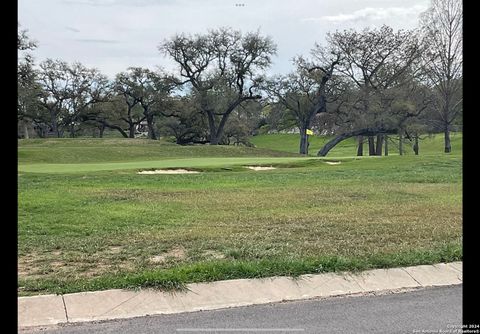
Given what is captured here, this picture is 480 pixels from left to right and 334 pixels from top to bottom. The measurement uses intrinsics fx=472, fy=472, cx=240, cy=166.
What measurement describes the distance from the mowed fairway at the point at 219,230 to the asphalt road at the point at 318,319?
665 millimetres

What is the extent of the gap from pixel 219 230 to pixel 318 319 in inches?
131

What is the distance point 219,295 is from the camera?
4348 mm

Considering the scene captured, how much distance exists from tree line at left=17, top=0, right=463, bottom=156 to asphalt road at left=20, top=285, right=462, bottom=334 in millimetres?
35725

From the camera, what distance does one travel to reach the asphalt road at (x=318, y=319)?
3.57 m

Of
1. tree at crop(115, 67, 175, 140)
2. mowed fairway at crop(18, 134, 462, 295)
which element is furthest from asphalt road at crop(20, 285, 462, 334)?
tree at crop(115, 67, 175, 140)

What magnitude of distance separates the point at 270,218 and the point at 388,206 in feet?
9.08

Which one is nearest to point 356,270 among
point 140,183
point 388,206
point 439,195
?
point 388,206

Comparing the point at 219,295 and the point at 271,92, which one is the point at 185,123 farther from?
the point at 219,295

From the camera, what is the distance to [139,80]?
4909cm

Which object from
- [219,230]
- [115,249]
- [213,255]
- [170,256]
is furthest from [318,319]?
[219,230]

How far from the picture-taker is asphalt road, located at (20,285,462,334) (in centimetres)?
357
